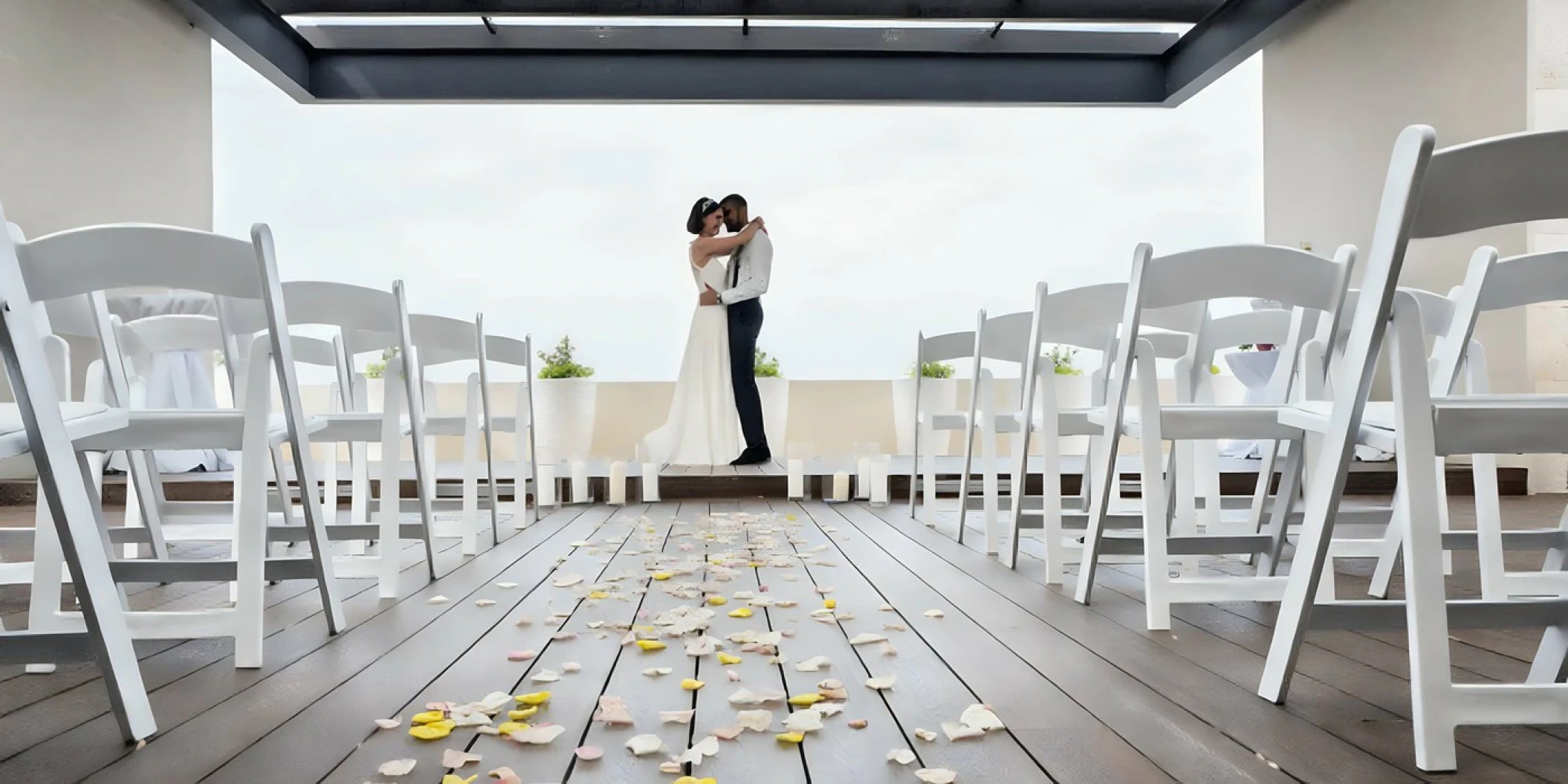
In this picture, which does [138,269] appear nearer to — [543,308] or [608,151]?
[543,308]

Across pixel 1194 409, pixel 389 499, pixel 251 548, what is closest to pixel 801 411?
pixel 389 499

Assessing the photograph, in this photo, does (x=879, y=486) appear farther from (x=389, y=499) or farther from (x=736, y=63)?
(x=736, y=63)

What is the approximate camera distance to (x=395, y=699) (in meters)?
1.49

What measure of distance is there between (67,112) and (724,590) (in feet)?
16.8

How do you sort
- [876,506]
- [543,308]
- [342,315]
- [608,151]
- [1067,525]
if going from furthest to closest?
1. [608,151]
2. [543,308]
3. [876,506]
4. [1067,525]
5. [342,315]

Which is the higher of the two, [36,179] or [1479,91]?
[1479,91]

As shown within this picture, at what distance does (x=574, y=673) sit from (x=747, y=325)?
3927 mm

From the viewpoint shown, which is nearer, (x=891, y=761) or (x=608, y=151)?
(x=891, y=761)

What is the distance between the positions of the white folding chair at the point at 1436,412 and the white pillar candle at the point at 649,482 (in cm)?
378

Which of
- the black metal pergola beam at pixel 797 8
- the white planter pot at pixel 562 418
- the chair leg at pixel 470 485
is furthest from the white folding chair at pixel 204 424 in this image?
the black metal pergola beam at pixel 797 8

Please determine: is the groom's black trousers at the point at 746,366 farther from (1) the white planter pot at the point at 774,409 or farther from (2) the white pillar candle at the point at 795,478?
(2) the white pillar candle at the point at 795,478

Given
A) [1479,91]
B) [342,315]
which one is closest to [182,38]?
[342,315]

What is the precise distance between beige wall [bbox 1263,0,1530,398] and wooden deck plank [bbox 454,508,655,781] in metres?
4.62

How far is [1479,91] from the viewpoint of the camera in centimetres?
511
